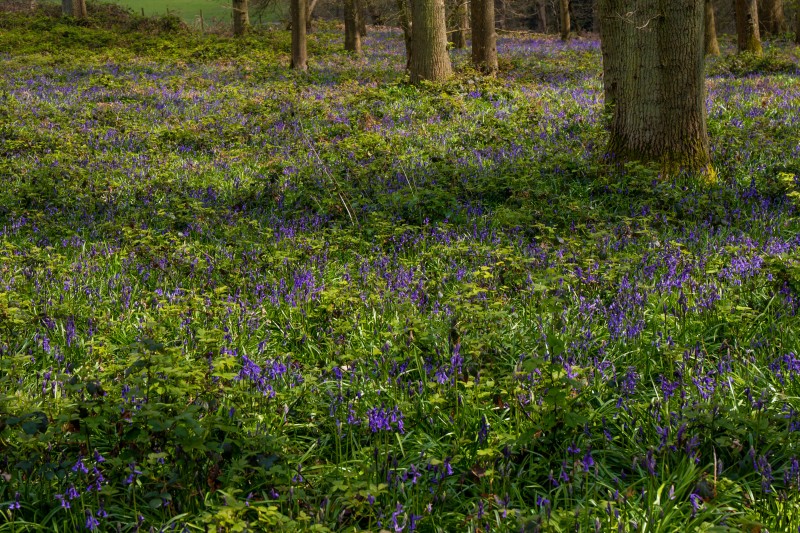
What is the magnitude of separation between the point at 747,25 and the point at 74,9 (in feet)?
111

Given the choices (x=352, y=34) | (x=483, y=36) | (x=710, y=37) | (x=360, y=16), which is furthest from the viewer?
(x=360, y=16)

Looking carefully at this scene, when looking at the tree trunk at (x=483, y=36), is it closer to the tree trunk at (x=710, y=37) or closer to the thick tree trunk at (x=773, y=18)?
the tree trunk at (x=710, y=37)

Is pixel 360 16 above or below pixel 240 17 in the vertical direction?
above

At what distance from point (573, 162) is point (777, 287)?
4422 mm

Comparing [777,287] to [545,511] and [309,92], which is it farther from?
[309,92]

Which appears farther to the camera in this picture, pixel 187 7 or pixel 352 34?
pixel 187 7

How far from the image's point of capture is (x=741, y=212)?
23.3ft

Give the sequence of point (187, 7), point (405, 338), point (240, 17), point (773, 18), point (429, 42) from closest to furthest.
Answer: point (405, 338)
point (429, 42)
point (773, 18)
point (240, 17)
point (187, 7)

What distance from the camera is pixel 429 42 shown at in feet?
54.9

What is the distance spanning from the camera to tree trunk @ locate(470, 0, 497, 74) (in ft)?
60.1

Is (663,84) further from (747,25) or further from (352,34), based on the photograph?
(352,34)

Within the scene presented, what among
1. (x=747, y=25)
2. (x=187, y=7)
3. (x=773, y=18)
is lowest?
(x=747, y=25)

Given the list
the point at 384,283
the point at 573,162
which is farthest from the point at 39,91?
the point at 384,283

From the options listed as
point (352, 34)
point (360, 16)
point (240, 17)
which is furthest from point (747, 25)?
point (240, 17)
